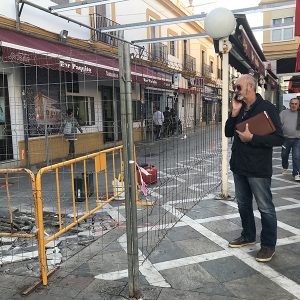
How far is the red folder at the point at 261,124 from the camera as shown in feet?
10.9

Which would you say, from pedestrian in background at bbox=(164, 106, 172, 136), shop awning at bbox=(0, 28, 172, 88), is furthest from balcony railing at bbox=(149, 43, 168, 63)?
pedestrian in background at bbox=(164, 106, 172, 136)

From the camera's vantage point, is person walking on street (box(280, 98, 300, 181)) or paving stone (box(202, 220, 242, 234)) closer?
paving stone (box(202, 220, 242, 234))

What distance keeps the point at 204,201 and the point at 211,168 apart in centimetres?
292

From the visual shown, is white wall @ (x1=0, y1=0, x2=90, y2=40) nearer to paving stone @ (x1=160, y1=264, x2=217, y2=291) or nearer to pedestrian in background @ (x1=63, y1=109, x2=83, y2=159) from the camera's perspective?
pedestrian in background @ (x1=63, y1=109, x2=83, y2=159)

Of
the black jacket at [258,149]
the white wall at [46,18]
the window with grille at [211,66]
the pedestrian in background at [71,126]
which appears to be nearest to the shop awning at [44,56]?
the white wall at [46,18]

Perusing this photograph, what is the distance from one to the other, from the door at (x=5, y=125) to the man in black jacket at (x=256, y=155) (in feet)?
22.5

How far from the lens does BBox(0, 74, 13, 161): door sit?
29.5 feet

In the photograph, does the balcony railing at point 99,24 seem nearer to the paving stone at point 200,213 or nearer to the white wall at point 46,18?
the white wall at point 46,18

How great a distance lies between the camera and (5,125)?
898 centimetres

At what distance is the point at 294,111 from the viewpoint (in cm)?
Result: 723

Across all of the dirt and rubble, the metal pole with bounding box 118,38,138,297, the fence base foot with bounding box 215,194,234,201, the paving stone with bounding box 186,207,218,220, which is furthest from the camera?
the fence base foot with bounding box 215,194,234,201

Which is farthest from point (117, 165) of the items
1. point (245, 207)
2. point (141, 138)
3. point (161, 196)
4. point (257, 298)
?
point (257, 298)

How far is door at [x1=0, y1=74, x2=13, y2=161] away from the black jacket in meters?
6.91

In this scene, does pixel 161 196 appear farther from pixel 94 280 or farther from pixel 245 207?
pixel 94 280
